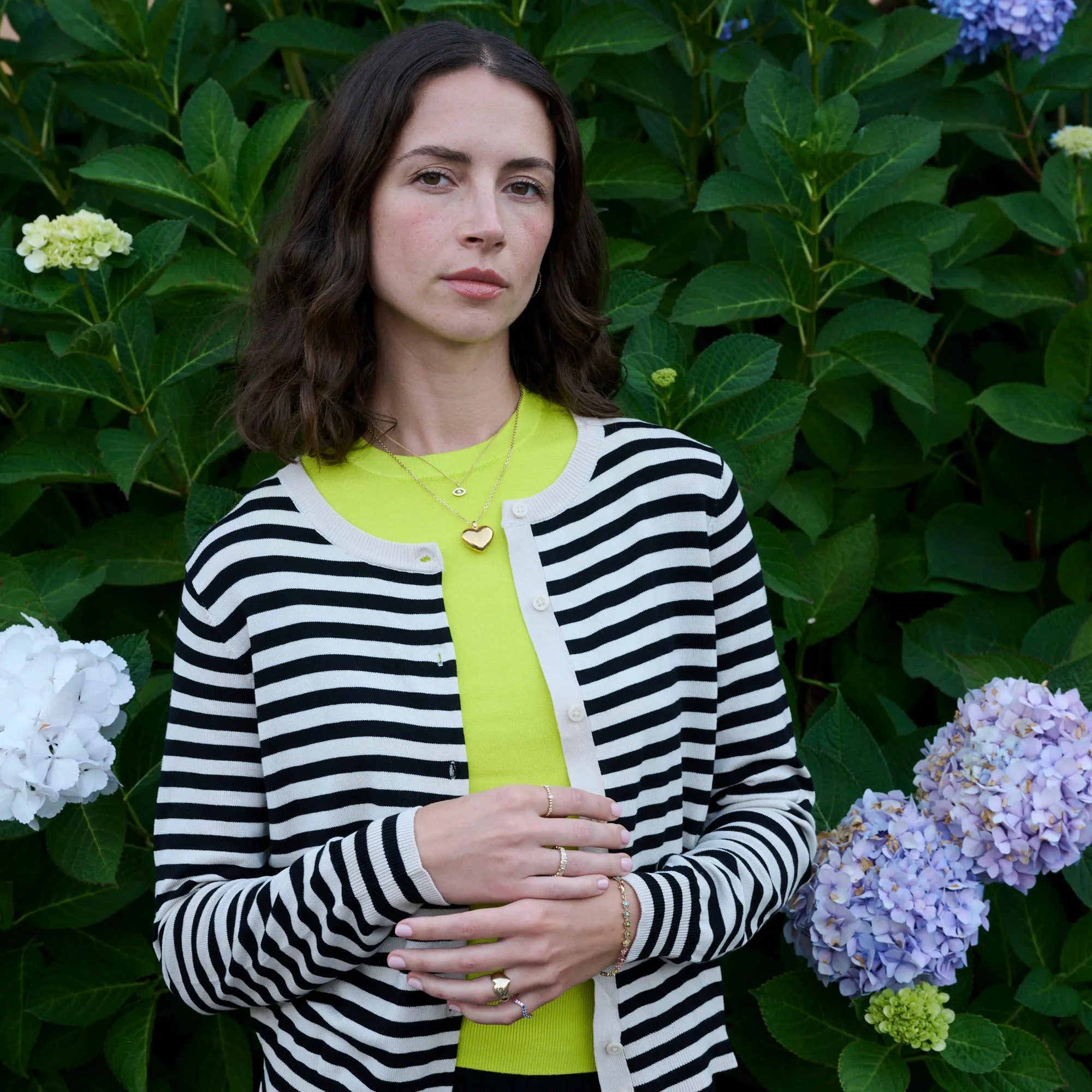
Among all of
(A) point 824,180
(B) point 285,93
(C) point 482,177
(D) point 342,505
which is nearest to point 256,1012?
(D) point 342,505

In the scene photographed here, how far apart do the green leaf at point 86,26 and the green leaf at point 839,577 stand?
4.27 feet

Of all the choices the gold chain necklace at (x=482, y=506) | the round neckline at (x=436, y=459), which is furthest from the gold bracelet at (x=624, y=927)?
the round neckline at (x=436, y=459)

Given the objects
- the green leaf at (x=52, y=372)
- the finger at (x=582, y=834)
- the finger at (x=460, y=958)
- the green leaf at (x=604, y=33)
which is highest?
→ the green leaf at (x=604, y=33)

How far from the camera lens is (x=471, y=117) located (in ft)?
4.37

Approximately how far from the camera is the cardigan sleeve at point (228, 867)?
48.2 inches

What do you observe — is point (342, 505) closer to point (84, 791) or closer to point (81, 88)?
point (84, 791)

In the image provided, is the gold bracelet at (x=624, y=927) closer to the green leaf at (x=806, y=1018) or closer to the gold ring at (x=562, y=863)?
the gold ring at (x=562, y=863)

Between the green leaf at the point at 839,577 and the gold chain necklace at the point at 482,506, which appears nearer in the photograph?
the gold chain necklace at the point at 482,506

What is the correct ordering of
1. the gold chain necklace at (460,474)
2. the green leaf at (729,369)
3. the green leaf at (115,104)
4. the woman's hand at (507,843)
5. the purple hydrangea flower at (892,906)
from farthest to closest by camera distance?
1. the green leaf at (115,104)
2. the green leaf at (729,369)
3. the purple hydrangea flower at (892,906)
4. the gold chain necklace at (460,474)
5. the woman's hand at (507,843)

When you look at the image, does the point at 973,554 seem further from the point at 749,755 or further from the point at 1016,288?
the point at 749,755

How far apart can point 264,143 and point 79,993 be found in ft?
3.88

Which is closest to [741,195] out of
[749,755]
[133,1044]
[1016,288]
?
[1016,288]

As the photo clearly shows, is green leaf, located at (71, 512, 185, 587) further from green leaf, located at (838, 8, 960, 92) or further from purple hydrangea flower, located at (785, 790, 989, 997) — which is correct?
green leaf, located at (838, 8, 960, 92)

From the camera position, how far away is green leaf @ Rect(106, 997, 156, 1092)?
1626mm
